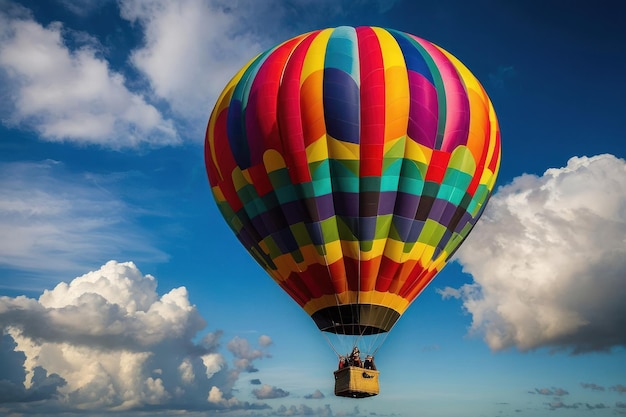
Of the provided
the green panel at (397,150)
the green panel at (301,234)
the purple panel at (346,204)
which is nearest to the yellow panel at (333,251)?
the green panel at (301,234)

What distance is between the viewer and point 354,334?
65.9ft

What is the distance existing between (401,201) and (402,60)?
450 centimetres

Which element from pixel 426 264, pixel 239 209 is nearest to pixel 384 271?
pixel 426 264

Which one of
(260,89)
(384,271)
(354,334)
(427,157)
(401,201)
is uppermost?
(260,89)

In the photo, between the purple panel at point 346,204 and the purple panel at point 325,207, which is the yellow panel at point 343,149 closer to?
the purple panel at point 346,204

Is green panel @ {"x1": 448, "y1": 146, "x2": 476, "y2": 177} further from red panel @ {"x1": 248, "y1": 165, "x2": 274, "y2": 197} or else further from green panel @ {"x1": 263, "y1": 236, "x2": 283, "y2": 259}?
green panel @ {"x1": 263, "y1": 236, "x2": 283, "y2": 259}

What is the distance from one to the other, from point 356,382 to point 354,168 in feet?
20.9

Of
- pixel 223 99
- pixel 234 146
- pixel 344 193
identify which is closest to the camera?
pixel 344 193

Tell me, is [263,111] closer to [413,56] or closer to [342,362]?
[413,56]

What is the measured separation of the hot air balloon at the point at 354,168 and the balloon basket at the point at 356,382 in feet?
0.15

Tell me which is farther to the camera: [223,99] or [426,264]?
[223,99]

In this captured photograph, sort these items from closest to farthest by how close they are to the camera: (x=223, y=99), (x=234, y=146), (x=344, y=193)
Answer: (x=344, y=193) → (x=234, y=146) → (x=223, y=99)

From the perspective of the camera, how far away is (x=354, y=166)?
19406 mm

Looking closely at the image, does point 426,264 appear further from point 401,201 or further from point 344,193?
point 344,193
